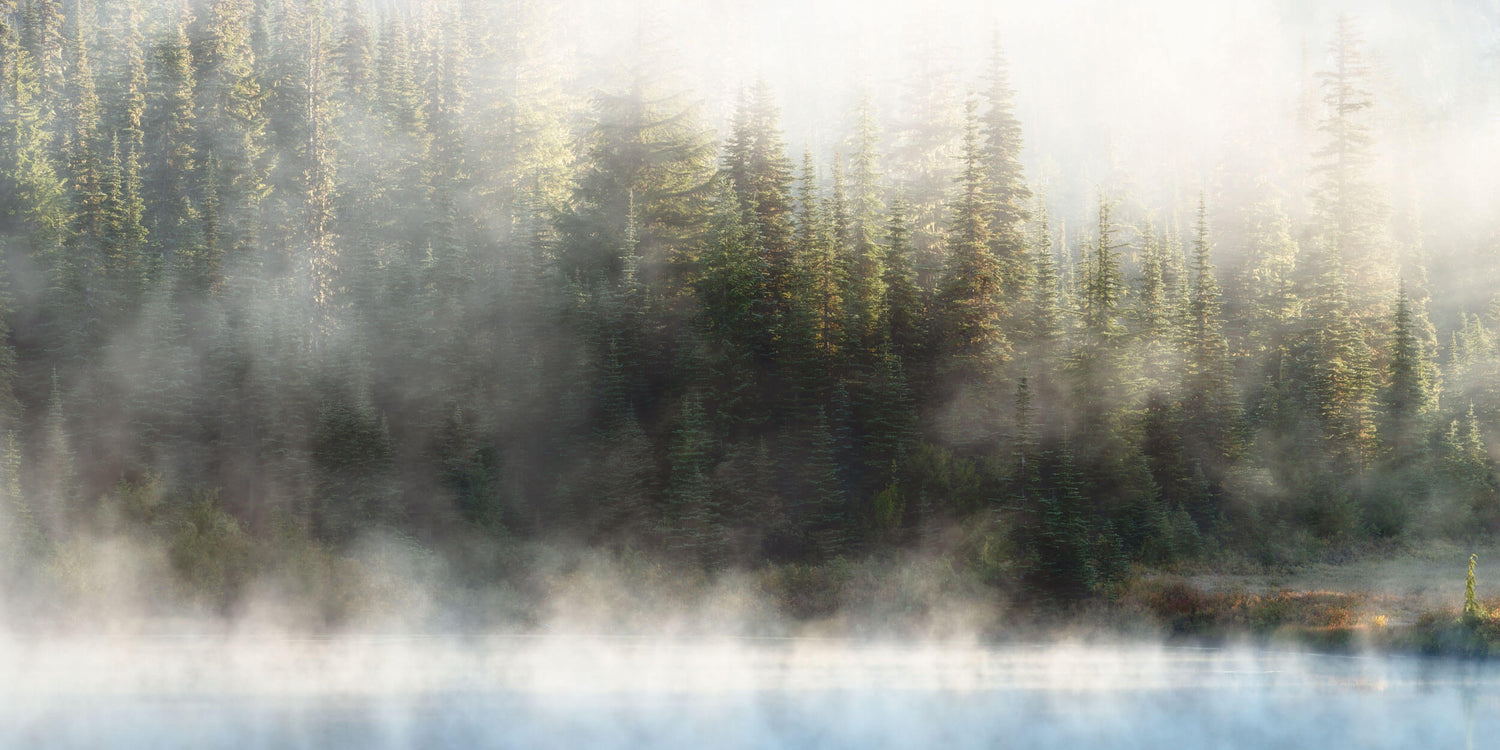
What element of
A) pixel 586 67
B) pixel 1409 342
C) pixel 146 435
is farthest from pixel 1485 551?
pixel 146 435

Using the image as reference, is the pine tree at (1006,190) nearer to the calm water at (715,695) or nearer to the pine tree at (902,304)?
the pine tree at (902,304)

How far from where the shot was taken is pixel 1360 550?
117 ft

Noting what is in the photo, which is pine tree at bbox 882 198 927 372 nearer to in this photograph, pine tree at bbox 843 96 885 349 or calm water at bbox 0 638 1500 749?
pine tree at bbox 843 96 885 349

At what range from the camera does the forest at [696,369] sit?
1257 inches

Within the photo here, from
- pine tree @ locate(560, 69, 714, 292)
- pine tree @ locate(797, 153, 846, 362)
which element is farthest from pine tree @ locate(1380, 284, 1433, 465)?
pine tree @ locate(560, 69, 714, 292)

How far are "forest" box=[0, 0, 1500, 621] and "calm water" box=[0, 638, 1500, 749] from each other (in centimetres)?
434

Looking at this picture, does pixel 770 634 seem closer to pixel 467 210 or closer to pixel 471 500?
pixel 471 500

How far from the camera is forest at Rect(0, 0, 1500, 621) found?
31.9 metres

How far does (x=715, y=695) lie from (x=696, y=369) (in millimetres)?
14729

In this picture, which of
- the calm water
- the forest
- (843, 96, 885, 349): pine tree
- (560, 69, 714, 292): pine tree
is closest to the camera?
the calm water

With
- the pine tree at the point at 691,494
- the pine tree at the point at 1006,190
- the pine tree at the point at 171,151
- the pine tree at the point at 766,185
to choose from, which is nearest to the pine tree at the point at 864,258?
the pine tree at the point at 766,185

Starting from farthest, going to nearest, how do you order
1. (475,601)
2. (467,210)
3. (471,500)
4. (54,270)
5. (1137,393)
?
(54,270) → (467,210) → (1137,393) → (471,500) → (475,601)

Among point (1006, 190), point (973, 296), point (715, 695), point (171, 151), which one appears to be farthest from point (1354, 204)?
point (171, 151)

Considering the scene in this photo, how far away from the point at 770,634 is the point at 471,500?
12107mm
